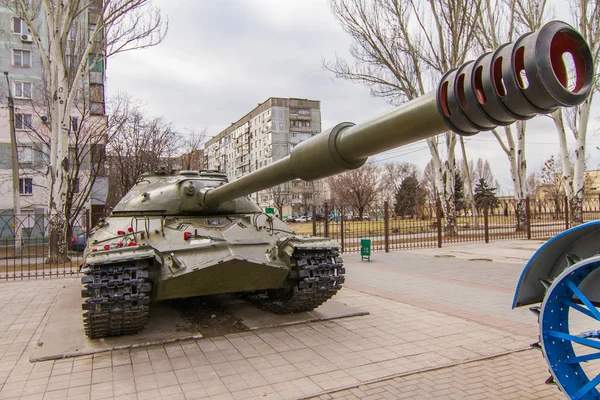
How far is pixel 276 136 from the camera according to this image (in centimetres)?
6247

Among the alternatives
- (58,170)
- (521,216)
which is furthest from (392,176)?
(58,170)

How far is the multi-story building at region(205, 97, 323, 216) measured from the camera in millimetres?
61128

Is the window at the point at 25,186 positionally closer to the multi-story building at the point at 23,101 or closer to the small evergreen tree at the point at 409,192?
the multi-story building at the point at 23,101

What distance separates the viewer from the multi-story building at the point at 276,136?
6113 centimetres

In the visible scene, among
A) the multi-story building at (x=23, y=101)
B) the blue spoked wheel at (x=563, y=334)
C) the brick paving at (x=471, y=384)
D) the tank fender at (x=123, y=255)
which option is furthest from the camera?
the multi-story building at (x=23, y=101)

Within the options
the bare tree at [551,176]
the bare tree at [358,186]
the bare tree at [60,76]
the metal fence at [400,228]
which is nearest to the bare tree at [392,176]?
the bare tree at [358,186]

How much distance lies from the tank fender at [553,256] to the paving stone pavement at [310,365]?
1.14 metres

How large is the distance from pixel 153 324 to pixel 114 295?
1745 mm

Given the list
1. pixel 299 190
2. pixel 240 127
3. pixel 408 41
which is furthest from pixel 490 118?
pixel 240 127

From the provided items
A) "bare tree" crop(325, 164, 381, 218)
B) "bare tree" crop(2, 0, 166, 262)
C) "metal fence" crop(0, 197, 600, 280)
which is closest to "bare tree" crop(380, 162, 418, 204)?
"bare tree" crop(325, 164, 381, 218)

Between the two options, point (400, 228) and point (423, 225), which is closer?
point (423, 225)

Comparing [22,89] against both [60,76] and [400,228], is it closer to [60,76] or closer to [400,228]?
[60,76]

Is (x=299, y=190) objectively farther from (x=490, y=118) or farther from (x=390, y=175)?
(x=490, y=118)

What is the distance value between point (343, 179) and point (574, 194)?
3104 centimetres
